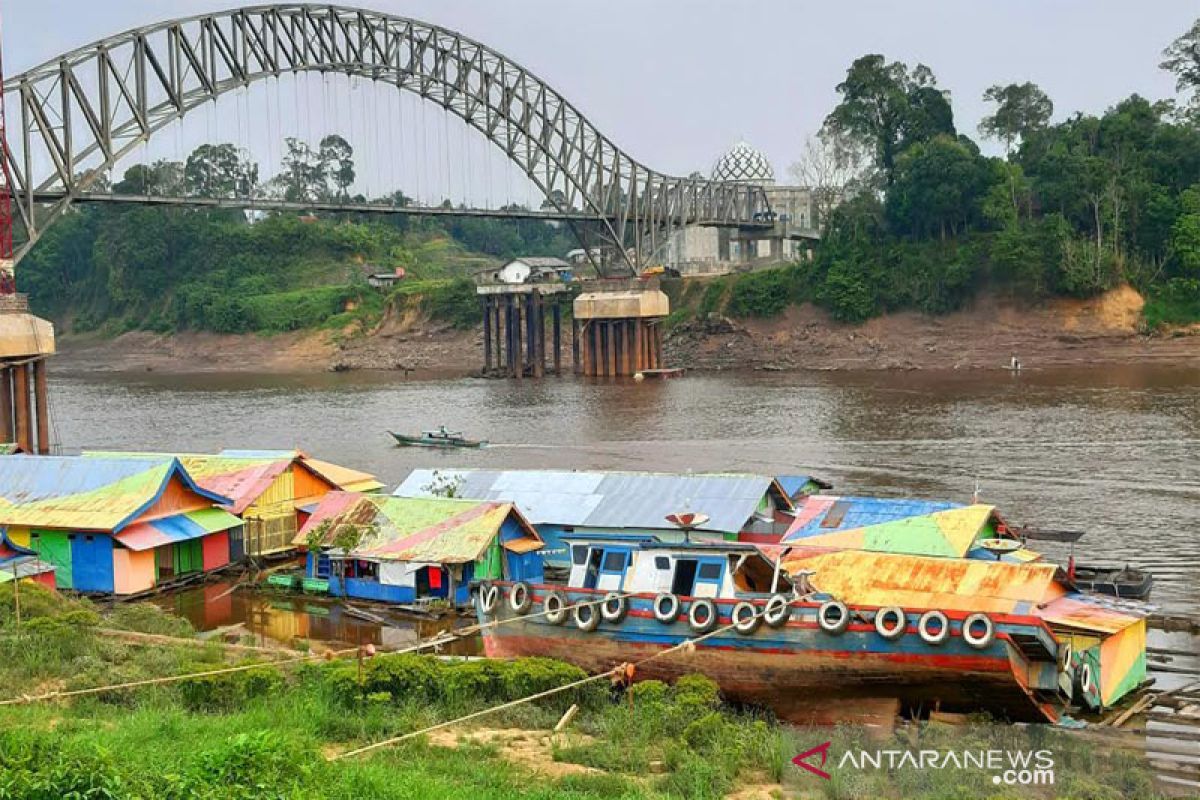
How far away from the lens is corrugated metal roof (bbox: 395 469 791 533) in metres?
32.9

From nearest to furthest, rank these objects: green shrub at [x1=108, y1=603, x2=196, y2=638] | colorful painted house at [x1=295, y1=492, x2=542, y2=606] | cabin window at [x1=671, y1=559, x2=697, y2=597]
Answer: cabin window at [x1=671, y1=559, x2=697, y2=597]
green shrub at [x1=108, y1=603, x2=196, y2=638]
colorful painted house at [x1=295, y1=492, x2=542, y2=606]

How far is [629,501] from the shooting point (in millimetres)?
34188

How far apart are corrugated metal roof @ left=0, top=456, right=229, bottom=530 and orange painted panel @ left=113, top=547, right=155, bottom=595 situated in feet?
2.66

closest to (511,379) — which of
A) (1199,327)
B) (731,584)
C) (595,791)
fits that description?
(1199,327)

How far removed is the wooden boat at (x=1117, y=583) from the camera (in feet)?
86.9

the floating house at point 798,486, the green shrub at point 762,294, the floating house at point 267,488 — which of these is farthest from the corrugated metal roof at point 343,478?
the green shrub at point 762,294

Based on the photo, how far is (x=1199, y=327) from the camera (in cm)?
8431

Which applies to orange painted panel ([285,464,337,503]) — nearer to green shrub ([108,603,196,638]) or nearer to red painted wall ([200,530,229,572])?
red painted wall ([200,530,229,572])

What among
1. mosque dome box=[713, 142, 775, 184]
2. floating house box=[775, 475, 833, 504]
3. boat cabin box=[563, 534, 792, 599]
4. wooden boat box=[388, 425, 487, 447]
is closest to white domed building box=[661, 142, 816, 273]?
mosque dome box=[713, 142, 775, 184]

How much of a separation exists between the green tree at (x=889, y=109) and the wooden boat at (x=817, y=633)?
3391 inches

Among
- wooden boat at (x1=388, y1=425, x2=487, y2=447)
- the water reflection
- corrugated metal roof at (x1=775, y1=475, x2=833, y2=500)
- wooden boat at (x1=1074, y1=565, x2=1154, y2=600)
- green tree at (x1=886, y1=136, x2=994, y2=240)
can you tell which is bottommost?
the water reflection

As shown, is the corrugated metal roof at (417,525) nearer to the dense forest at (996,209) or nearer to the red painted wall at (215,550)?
the red painted wall at (215,550)

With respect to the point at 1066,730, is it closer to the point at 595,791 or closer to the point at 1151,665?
the point at 1151,665

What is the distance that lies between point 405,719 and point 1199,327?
77235mm
